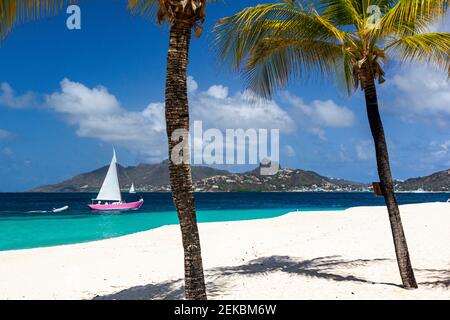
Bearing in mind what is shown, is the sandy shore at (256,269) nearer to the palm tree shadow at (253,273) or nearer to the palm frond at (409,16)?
the palm tree shadow at (253,273)

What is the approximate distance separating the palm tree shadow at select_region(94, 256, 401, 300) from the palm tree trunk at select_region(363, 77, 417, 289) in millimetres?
646

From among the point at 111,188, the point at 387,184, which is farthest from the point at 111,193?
the point at 387,184

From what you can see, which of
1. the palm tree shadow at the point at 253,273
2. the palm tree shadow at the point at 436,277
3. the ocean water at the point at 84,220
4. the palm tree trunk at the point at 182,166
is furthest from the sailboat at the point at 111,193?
the palm tree trunk at the point at 182,166

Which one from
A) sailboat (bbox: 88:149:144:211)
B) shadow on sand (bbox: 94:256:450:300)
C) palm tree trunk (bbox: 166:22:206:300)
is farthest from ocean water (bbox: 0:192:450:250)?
palm tree trunk (bbox: 166:22:206:300)

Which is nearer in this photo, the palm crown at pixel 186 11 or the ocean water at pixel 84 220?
the palm crown at pixel 186 11

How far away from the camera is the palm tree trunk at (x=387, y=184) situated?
8.55 meters

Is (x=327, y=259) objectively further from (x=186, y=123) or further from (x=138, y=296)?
(x=186, y=123)

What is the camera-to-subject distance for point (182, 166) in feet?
20.6

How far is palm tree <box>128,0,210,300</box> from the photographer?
6.30 m

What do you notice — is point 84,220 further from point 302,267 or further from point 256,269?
point 302,267

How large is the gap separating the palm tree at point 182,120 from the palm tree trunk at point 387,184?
413cm

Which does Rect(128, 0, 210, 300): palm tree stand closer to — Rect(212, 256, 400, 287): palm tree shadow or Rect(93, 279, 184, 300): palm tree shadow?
Rect(93, 279, 184, 300): palm tree shadow

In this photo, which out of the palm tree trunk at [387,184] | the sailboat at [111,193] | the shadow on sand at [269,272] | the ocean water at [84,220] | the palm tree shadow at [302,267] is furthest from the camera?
the sailboat at [111,193]

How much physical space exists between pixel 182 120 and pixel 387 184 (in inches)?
182
